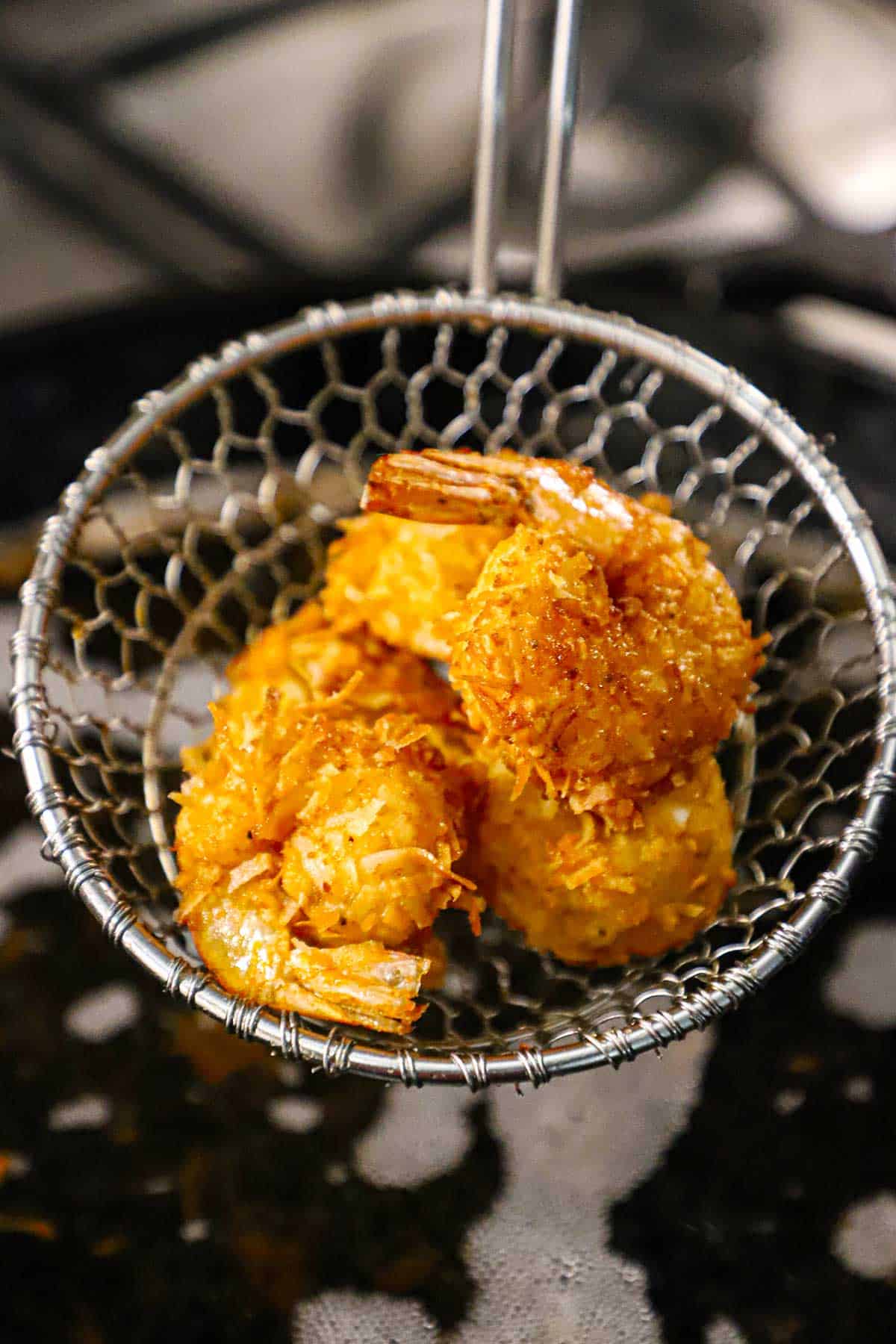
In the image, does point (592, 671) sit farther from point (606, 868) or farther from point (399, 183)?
point (399, 183)

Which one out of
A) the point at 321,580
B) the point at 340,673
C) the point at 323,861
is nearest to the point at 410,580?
the point at 340,673

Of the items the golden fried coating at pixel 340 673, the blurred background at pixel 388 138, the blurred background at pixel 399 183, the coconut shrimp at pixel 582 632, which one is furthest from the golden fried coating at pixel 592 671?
the blurred background at pixel 388 138

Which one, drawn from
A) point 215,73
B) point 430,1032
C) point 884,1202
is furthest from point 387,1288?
point 215,73

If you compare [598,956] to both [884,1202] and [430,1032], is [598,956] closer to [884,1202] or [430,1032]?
[430,1032]

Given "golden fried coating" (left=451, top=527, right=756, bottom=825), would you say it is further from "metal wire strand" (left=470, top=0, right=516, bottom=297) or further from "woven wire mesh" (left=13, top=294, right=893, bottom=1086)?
"metal wire strand" (left=470, top=0, right=516, bottom=297)

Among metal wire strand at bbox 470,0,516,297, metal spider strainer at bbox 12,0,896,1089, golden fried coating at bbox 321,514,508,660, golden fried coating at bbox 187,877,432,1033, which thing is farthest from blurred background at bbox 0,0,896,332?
golden fried coating at bbox 187,877,432,1033
